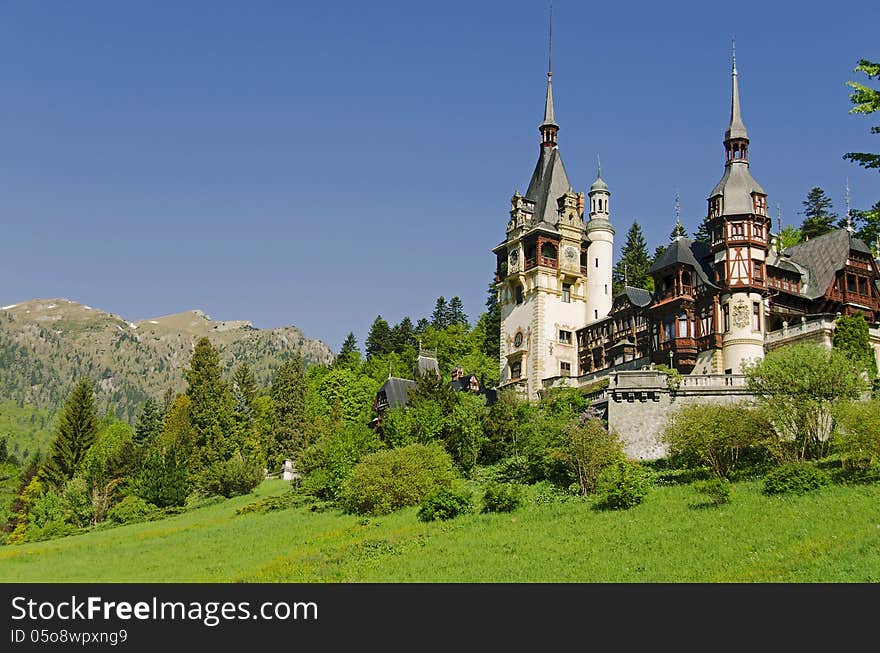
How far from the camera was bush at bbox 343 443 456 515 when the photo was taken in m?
51.2

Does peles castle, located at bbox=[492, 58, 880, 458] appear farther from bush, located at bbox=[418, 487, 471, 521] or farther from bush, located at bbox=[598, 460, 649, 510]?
bush, located at bbox=[418, 487, 471, 521]

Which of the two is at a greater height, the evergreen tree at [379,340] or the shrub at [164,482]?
the evergreen tree at [379,340]

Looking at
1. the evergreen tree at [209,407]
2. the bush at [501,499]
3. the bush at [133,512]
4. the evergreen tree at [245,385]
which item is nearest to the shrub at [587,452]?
the bush at [501,499]

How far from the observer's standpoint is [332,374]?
10075 cm

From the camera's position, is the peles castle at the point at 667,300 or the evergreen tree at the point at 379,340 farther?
the evergreen tree at the point at 379,340

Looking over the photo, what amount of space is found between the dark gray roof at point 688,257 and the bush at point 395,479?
67.7 feet

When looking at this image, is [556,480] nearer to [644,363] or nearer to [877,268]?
[644,363]

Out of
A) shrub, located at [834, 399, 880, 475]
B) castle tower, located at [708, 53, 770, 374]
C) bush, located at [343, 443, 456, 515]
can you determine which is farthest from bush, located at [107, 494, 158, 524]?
shrub, located at [834, 399, 880, 475]

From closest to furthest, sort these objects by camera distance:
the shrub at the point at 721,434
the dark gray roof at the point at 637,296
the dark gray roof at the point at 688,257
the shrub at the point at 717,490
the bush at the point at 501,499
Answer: the shrub at the point at 717,490 → the shrub at the point at 721,434 → the bush at the point at 501,499 → the dark gray roof at the point at 688,257 → the dark gray roof at the point at 637,296

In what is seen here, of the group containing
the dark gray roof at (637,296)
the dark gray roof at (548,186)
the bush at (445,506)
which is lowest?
the bush at (445,506)

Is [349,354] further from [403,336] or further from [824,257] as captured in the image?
[824,257]

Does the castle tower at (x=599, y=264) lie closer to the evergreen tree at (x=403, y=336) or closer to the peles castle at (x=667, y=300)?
the peles castle at (x=667, y=300)

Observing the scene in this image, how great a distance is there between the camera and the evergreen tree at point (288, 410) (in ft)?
263
